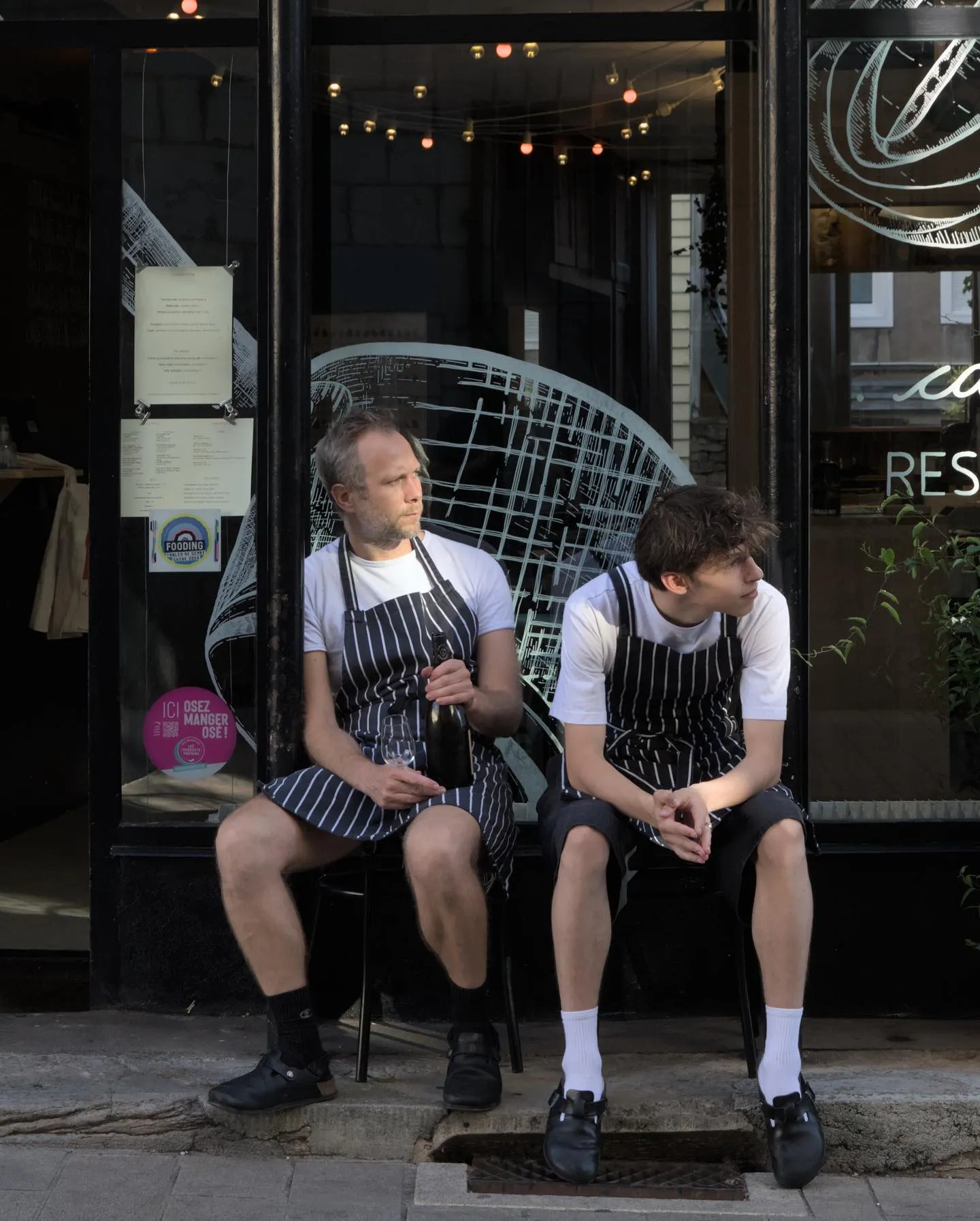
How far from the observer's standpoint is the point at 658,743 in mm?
Result: 3566

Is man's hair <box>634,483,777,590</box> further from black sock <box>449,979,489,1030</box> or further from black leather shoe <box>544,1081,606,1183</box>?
black leather shoe <box>544,1081,606,1183</box>

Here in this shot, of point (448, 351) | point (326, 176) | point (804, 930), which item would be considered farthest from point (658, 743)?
point (326, 176)

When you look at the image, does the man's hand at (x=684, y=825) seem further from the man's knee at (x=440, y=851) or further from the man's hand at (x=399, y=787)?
the man's hand at (x=399, y=787)

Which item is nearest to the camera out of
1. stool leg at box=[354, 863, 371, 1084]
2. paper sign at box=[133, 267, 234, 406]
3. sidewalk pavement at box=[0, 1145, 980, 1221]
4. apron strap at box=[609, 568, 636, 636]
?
sidewalk pavement at box=[0, 1145, 980, 1221]

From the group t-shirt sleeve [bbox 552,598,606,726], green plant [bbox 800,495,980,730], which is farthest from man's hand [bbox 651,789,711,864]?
green plant [bbox 800,495,980,730]

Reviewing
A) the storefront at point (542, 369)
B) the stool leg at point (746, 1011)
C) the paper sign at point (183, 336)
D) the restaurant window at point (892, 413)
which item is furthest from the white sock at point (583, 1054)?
the paper sign at point (183, 336)

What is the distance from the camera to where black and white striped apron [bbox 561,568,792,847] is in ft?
11.4

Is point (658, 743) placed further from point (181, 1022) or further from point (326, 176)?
point (326, 176)

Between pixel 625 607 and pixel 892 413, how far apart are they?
1.12 meters

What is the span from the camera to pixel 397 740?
3629 mm

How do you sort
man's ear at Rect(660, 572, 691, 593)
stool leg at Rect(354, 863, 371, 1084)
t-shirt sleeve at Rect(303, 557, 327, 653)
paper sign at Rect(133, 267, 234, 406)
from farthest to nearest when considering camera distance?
paper sign at Rect(133, 267, 234, 406) < t-shirt sleeve at Rect(303, 557, 327, 653) < stool leg at Rect(354, 863, 371, 1084) < man's ear at Rect(660, 572, 691, 593)

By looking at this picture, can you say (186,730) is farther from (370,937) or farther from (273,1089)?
(273,1089)

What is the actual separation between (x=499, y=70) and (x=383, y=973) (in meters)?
2.36

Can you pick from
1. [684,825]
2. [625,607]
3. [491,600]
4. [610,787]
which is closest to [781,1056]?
[684,825]
